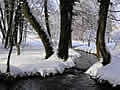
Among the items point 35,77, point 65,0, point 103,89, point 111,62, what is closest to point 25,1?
point 65,0

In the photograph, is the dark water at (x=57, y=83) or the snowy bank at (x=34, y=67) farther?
the snowy bank at (x=34, y=67)

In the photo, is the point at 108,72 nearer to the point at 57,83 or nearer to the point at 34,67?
the point at 57,83

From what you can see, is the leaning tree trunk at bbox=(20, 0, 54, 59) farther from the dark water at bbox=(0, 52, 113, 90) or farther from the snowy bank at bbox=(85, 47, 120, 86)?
the snowy bank at bbox=(85, 47, 120, 86)

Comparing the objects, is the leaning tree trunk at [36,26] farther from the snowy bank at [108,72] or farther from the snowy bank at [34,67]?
the snowy bank at [108,72]

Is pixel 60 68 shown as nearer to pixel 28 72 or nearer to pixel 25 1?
pixel 28 72

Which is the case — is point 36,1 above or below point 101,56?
above

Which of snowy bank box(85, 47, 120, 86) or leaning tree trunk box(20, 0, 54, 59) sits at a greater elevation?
leaning tree trunk box(20, 0, 54, 59)

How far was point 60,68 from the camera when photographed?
45.6 ft

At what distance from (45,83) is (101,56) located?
3.85 m

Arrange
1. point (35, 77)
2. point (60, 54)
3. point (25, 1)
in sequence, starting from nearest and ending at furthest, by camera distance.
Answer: point (35, 77) < point (25, 1) < point (60, 54)

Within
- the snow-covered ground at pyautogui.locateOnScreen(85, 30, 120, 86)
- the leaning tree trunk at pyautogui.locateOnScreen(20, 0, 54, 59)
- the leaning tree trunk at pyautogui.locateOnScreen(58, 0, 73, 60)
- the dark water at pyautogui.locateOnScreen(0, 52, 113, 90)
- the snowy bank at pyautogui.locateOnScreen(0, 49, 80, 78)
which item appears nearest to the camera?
the dark water at pyautogui.locateOnScreen(0, 52, 113, 90)

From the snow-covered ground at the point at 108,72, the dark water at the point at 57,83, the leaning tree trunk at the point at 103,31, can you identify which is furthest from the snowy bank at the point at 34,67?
the leaning tree trunk at the point at 103,31

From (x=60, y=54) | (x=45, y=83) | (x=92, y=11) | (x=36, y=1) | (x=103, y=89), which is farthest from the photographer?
(x=92, y=11)

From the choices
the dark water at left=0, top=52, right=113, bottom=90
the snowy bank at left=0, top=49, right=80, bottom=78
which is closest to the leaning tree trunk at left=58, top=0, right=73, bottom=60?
the snowy bank at left=0, top=49, right=80, bottom=78
